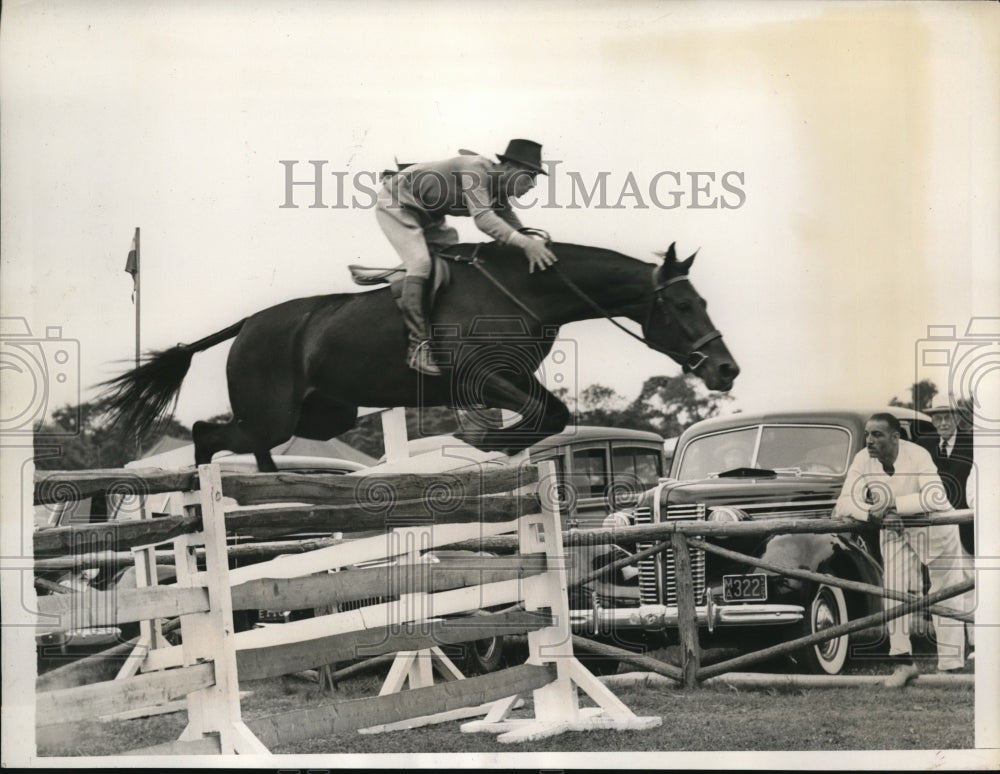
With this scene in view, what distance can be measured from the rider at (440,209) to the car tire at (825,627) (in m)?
1.88

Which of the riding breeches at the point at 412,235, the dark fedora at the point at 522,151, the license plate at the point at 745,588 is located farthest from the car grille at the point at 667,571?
the dark fedora at the point at 522,151

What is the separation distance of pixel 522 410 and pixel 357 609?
109 cm

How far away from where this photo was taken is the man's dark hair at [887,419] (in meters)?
5.05

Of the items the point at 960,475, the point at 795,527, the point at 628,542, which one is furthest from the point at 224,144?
the point at 960,475

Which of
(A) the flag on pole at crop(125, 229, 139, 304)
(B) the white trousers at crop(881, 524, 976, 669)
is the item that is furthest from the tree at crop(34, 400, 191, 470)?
(B) the white trousers at crop(881, 524, 976, 669)

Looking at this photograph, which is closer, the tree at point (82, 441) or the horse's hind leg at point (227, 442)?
the tree at point (82, 441)

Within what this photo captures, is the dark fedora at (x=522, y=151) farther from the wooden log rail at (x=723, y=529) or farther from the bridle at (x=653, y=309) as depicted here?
the wooden log rail at (x=723, y=529)

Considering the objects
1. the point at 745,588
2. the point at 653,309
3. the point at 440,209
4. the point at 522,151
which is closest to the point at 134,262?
the point at 440,209

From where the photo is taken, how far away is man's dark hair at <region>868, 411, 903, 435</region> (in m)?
5.05

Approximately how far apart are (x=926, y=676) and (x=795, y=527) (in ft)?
2.66

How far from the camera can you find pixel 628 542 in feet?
17.5

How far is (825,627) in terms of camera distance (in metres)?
5.27

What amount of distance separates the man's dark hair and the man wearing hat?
14 centimetres

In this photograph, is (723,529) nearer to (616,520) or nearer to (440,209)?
(616,520)
